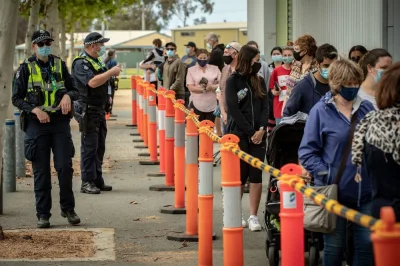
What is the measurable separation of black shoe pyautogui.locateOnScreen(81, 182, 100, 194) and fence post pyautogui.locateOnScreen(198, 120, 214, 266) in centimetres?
524

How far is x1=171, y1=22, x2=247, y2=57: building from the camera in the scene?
240 feet

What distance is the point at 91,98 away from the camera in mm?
14211

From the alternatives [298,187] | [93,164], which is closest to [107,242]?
[93,164]

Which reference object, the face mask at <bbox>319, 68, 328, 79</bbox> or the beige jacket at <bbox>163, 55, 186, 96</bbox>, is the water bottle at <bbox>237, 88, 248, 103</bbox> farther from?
the beige jacket at <bbox>163, 55, 186, 96</bbox>

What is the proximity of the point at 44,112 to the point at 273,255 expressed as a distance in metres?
3.50

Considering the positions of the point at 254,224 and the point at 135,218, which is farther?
the point at 135,218

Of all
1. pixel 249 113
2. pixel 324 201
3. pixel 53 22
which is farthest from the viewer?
pixel 53 22

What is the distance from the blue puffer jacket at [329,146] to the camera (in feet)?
24.1

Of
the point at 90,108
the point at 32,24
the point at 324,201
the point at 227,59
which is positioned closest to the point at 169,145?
the point at 90,108

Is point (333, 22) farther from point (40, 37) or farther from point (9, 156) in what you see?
point (40, 37)

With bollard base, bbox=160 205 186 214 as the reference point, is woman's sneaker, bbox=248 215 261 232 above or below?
above

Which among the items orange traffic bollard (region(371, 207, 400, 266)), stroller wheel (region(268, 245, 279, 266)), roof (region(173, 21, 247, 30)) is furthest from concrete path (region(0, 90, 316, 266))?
roof (region(173, 21, 247, 30))

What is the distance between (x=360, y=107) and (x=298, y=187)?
1915 mm

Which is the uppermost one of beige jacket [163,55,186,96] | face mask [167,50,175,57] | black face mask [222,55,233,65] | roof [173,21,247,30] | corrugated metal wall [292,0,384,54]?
roof [173,21,247,30]
